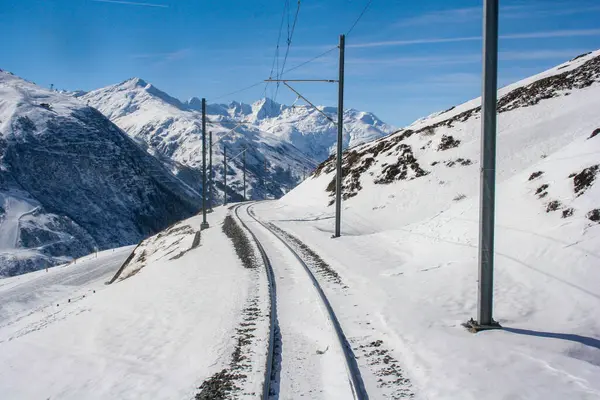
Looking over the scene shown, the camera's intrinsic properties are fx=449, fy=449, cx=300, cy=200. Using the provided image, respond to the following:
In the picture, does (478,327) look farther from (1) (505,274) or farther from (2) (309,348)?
(1) (505,274)

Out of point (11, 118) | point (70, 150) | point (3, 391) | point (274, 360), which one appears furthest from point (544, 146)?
point (11, 118)

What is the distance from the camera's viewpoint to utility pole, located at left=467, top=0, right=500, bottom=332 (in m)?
7.33

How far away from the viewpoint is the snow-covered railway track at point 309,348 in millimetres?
6168

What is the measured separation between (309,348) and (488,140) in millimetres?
4627

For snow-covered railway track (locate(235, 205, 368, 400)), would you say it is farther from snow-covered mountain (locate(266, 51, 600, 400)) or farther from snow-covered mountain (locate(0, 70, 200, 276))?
snow-covered mountain (locate(0, 70, 200, 276))

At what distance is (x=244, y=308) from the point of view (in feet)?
34.3

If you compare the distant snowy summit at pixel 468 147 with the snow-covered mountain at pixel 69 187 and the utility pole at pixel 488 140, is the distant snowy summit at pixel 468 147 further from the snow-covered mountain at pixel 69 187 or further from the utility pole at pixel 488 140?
the snow-covered mountain at pixel 69 187

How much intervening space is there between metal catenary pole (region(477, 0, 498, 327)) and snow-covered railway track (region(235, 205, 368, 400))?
286cm

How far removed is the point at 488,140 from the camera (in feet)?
24.5

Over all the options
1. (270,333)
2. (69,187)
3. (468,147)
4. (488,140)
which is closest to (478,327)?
(488,140)

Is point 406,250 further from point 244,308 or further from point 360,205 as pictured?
point 360,205

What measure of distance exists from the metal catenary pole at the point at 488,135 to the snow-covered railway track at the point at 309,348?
2859mm

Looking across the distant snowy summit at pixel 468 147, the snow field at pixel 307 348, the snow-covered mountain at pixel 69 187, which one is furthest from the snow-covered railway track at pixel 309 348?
the snow-covered mountain at pixel 69 187

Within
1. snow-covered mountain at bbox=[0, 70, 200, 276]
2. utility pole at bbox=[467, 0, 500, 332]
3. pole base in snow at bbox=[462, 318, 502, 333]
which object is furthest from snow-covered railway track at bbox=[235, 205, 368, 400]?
snow-covered mountain at bbox=[0, 70, 200, 276]
